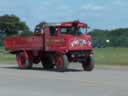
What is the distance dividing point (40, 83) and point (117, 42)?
297ft

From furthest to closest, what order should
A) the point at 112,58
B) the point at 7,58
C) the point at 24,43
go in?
the point at 7,58 → the point at 112,58 → the point at 24,43

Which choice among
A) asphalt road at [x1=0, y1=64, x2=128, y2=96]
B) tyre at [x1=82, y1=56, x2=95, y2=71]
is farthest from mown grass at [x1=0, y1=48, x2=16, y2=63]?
asphalt road at [x1=0, y1=64, x2=128, y2=96]

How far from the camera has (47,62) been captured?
3338cm

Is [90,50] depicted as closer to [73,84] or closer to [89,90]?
[73,84]

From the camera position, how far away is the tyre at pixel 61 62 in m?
29.7

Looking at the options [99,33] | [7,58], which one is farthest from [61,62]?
[99,33]

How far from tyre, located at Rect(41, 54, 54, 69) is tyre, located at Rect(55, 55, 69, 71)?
1.42 m

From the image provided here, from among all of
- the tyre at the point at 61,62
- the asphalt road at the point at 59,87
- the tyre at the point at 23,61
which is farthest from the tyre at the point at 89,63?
the asphalt road at the point at 59,87

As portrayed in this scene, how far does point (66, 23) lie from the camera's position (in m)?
30.8

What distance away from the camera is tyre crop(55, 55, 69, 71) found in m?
29.7

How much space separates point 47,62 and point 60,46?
3.28m

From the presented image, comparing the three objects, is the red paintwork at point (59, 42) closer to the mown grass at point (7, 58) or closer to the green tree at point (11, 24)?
the mown grass at point (7, 58)

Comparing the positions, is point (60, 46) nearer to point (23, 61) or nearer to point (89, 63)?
point (89, 63)

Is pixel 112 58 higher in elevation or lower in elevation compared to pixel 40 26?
lower
